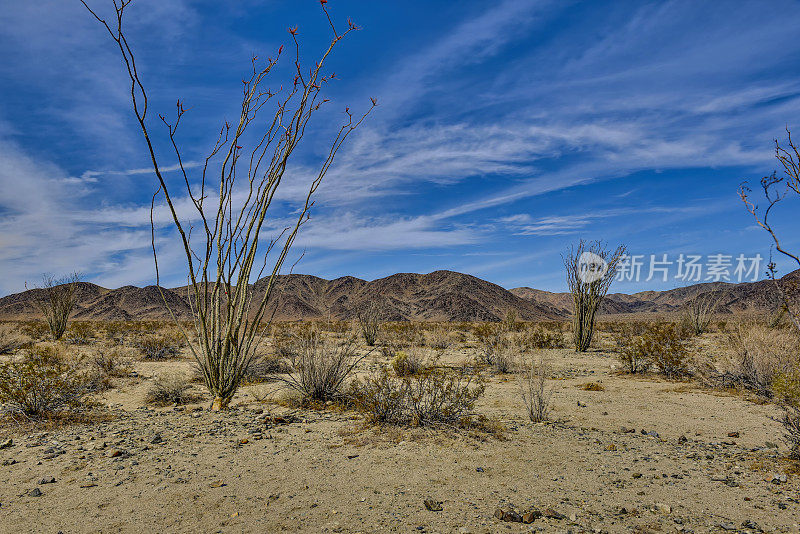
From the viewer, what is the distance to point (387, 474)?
12.5 ft

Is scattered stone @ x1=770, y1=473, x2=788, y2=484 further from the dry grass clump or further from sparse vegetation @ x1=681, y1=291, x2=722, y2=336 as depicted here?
sparse vegetation @ x1=681, y1=291, x2=722, y2=336

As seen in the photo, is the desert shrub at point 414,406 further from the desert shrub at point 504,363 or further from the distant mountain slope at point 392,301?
the distant mountain slope at point 392,301

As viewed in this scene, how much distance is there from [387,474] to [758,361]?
6.73 m

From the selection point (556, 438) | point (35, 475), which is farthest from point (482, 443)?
point (35, 475)

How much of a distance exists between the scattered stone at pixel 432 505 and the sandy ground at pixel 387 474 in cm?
4

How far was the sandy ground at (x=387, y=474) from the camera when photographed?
300cm

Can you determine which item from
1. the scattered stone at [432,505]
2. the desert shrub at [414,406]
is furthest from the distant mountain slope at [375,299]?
the scattered stone at [432,505]

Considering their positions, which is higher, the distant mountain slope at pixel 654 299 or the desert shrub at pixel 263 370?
the distant mountain slope at pixel 654 299

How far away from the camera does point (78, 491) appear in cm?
347

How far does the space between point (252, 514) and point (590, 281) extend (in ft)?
42.0

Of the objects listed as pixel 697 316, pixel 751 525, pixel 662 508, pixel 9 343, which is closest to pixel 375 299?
pixel 697 316

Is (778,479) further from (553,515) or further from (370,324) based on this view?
(370,324)

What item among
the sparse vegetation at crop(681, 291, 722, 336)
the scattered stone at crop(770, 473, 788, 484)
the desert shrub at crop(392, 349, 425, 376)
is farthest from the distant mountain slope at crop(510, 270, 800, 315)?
the scattered stone at crop(770, 473, 788, 484)

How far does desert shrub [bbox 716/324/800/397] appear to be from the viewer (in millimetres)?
6957
